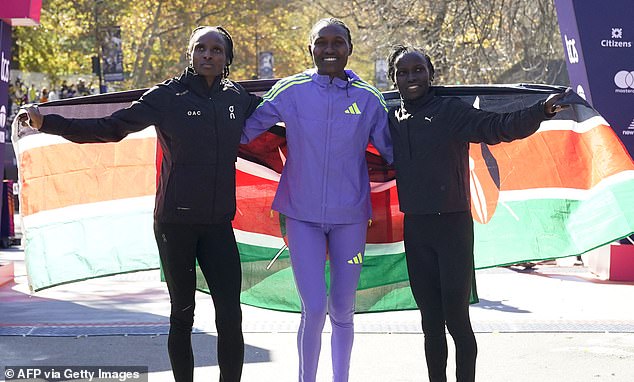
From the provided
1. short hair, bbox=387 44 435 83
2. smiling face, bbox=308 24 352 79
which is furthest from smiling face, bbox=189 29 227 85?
short hair, bbox=387 44 435 83

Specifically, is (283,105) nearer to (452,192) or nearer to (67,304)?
(452,192)

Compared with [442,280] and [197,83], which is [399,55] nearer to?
[197,83]

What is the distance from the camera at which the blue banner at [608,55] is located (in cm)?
1162

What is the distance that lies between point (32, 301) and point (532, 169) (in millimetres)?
5707

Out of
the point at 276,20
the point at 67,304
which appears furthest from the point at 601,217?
the point at 276,20

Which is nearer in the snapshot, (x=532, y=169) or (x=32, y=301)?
(x=532, y=169)

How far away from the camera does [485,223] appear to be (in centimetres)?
714

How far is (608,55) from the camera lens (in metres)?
11.7

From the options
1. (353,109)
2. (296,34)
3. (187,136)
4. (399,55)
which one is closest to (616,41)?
(399,55)

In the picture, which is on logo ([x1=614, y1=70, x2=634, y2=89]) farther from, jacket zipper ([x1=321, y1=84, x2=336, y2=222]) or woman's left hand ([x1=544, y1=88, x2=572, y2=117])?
jacket zipper ([x1=321, y1=84, x2=336, y2=222])

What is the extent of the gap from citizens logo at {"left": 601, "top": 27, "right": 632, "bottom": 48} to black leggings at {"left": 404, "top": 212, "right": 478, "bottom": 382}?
6574 mm

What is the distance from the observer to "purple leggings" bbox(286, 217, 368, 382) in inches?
225

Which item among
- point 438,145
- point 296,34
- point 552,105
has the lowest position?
point 438,145

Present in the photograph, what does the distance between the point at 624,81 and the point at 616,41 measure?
1.46ft
